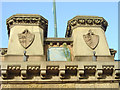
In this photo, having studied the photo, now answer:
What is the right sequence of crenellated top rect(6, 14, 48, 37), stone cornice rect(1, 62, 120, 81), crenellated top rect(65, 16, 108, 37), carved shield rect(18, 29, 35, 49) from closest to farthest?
stone cornice rect(1, 62, 120, 81) < carved shield rect(18, 29, 35, 49) < crenellated top rect(6, 14, 48, 37) < crenellated top rect(65, 16, 108, 37)

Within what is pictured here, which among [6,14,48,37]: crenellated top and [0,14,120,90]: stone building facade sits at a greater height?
[6,14,48,37]: crenellated top

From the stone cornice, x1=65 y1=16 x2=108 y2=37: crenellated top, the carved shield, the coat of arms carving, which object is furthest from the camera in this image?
x1=65 y1=16 x2=108 y2=37: crenellated top

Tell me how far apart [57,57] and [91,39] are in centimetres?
269

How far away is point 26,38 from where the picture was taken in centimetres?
1468

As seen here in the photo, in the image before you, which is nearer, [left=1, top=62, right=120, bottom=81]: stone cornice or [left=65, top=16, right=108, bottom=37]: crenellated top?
[left=1, top=62, right=120, bottom=81]: stone cornice

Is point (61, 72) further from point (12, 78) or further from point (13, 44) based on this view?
point (13, 44)

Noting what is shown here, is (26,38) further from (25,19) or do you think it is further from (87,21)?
(87,21)

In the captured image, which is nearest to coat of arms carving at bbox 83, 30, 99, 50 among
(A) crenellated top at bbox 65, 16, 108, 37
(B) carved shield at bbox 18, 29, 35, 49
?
(A) crenellated top at bbox 65, 16, 108, 37

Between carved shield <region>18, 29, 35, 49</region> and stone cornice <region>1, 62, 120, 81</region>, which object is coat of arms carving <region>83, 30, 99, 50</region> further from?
carved shield <region>18, 29, 35, 49</region>

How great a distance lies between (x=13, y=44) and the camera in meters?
14.5

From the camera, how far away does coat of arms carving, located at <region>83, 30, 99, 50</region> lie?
14.8 metres

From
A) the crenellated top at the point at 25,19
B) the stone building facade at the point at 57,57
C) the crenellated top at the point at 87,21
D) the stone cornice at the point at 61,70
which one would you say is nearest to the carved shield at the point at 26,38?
the stone building facade at the point at 57,57

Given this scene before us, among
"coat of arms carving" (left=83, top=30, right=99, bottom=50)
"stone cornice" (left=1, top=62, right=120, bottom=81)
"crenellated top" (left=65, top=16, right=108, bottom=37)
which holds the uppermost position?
"crenellated top" (left=65, top=16, right=108, bottom=37)

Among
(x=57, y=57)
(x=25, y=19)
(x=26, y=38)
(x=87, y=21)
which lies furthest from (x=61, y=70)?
(x=25, y=19)
